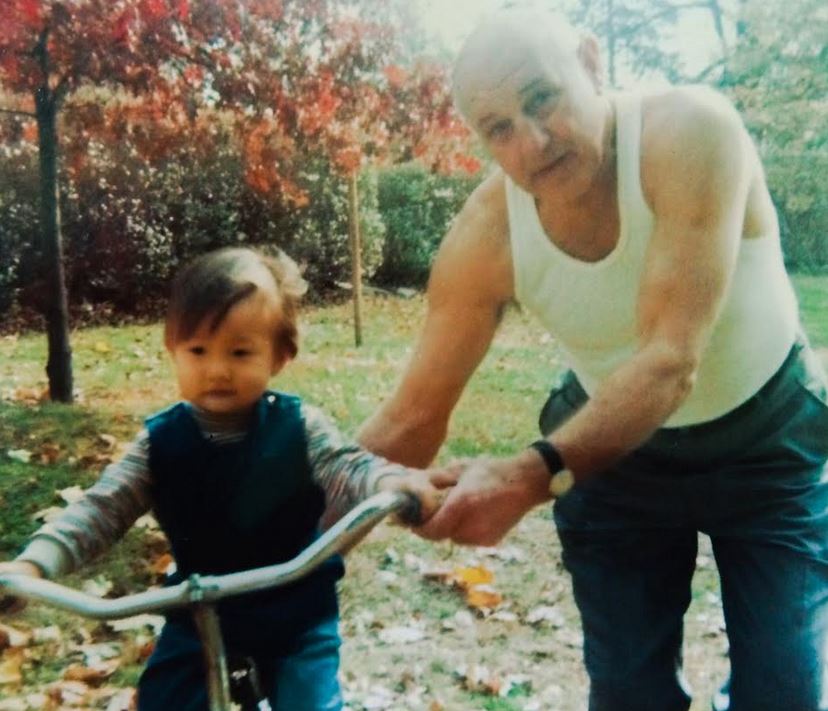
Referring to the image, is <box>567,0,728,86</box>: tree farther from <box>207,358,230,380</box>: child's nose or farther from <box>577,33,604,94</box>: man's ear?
<box>207,358,230,380</box>: child's nose

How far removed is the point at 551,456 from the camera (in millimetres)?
1218

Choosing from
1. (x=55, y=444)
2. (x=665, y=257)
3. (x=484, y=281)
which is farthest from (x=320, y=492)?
(x=55, y=444)

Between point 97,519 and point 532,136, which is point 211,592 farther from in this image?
point 532,136

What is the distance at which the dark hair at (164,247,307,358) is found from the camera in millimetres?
1288

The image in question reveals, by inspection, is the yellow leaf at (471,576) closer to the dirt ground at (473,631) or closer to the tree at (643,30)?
the dirt ground at (473,631)

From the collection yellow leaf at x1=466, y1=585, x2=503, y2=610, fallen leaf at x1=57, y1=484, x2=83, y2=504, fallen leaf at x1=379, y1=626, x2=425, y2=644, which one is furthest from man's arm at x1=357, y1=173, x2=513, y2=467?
fallen leaf at x1=57, y1=484, x2=83, y2=504

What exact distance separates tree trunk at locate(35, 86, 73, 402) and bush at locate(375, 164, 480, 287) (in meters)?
0.79

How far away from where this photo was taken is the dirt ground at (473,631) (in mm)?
2305

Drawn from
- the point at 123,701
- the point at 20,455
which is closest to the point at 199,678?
the point at 123,701

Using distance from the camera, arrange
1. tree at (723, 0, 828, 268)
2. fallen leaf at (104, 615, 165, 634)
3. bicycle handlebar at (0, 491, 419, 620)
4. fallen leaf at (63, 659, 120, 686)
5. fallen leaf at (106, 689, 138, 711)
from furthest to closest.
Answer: tree at (723, 0, 828, 268) → fallen leaf at (104, 615, 165, 634) → fallen leaf at (63, 659, 120, 686) → fallen leaf at (106, 689, 138, 711) → bicycle handlebar at (0, 491, 419, 620)

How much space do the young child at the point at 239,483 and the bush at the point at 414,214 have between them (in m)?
1.33

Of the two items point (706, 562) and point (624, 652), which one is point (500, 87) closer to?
point (624, 652)

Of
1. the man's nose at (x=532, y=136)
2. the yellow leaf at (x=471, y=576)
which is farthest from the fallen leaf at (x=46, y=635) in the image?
the man's nose at (x=532, y=136)

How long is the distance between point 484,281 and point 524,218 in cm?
15
